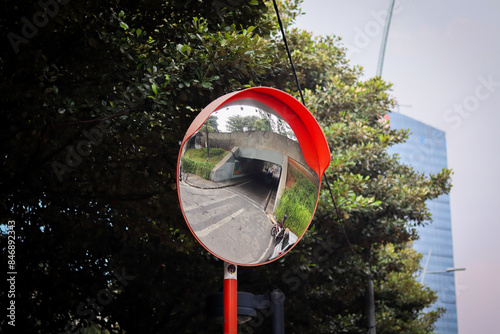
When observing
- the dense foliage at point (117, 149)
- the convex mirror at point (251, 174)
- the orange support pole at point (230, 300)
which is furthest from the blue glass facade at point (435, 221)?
the orange support pole at point (230, 300)

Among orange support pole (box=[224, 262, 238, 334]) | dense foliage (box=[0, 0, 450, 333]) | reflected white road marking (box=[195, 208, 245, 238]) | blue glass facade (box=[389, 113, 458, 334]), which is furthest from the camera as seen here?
blue glass facade (box=[389, 113, 458, 334])

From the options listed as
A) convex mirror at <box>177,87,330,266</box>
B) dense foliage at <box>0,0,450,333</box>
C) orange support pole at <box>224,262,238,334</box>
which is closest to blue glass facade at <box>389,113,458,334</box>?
dense foliage at <box>0,0,450,333</box>

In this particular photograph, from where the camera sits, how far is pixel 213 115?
252 centimetres

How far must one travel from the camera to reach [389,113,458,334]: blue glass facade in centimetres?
9519

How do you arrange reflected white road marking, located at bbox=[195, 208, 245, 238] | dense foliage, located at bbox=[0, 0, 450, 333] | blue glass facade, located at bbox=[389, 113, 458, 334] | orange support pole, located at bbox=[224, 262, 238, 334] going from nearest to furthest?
reflected white road marking, located at bbox=[195, 208, 245, 238] < orange support pole, located at bbox=[224, 262, 238, 334] < dense foliage, located at bbox=[0, 0, 450, 333] < blue glass facade, located at bbox=[389, 113, 458, 334]

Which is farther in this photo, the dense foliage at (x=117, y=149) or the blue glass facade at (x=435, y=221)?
the blue glass facade at (x=435, y=221)

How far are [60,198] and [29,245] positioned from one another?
102cm

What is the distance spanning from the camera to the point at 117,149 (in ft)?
20.5

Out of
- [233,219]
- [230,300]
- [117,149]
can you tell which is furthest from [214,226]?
[117,149]

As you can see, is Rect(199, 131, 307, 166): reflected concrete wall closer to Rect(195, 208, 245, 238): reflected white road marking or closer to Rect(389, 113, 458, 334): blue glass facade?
Rect(195, 208, 245, 238): reflected white road marking

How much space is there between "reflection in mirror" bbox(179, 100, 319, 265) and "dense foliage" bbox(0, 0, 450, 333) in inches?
110

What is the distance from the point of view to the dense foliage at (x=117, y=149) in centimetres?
521

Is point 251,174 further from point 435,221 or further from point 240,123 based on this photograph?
point 435,221

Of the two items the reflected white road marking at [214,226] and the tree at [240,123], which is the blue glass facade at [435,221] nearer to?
the tree at [240,123]
